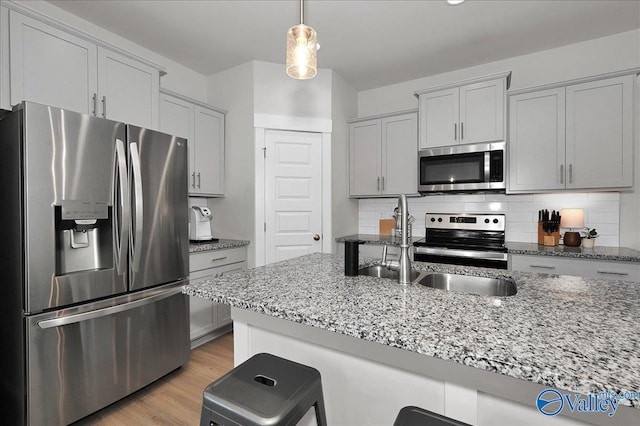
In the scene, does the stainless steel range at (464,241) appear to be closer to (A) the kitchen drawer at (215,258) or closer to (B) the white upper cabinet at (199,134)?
(A) the kitchen drawer at (215,258)

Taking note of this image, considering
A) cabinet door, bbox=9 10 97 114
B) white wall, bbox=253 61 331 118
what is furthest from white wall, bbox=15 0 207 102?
white wall, bbox=253 61 331 118

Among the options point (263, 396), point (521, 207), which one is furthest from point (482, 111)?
point (263, 396)

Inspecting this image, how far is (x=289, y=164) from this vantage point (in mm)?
3297

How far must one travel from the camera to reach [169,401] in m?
1.99

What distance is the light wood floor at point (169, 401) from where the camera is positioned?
181cm

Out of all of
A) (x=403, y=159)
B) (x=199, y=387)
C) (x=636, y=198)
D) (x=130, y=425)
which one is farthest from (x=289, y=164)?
(x=636, y=198)

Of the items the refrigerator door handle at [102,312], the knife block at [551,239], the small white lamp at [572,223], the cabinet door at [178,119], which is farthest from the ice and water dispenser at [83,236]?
the small white lamp at [572,223]

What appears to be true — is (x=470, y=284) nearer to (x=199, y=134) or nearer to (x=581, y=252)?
(x=581, y=252)

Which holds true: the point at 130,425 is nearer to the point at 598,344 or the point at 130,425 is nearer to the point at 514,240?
the point at 598,344

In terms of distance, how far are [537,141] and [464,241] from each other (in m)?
1.14

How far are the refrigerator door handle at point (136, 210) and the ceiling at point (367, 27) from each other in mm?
1289

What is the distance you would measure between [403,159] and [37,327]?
3.33 metres

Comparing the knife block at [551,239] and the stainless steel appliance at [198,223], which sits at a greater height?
the stainless steel appliance at [198,223]

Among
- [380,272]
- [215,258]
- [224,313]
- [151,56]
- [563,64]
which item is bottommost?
[224,313]
